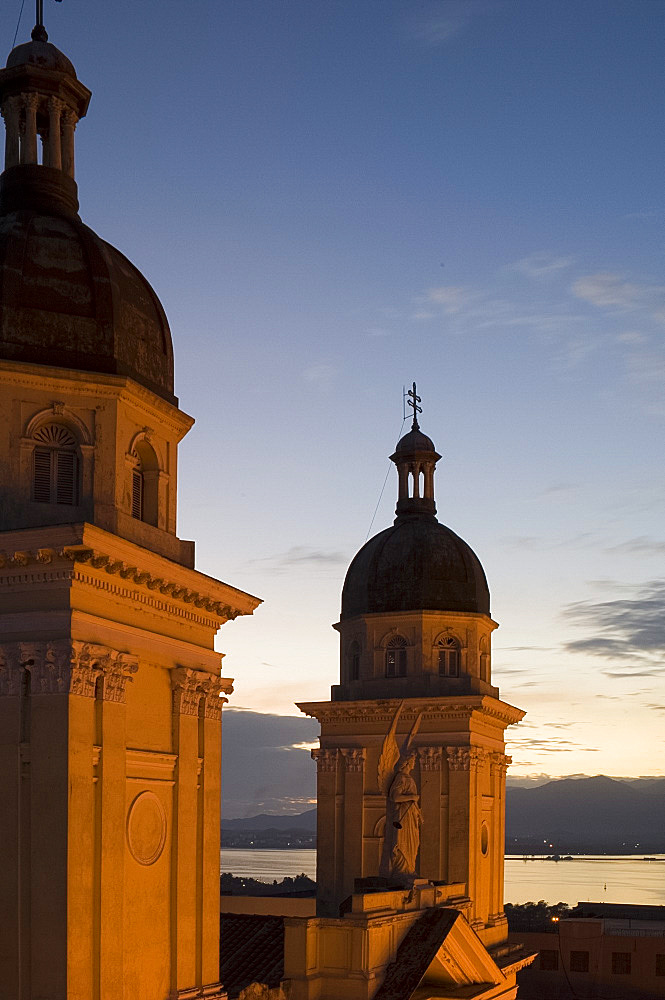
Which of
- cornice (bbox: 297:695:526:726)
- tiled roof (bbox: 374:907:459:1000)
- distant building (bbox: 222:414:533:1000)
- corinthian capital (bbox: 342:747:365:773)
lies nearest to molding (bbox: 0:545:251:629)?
tiled roof (bbox: 374:907:459:1000)

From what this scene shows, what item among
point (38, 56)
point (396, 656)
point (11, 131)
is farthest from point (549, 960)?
point (38, 56)

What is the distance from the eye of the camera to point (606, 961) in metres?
62.2

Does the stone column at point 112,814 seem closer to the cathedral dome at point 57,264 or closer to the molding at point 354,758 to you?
the cathedral dome at point 57,264

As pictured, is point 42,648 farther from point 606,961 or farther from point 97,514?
point 606,961

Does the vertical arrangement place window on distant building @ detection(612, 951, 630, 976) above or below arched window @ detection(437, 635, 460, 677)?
below

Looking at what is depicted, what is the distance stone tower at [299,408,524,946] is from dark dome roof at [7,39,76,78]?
25.8m

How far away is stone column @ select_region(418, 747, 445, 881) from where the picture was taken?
4288 cm

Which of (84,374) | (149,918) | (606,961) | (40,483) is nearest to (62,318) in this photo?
(84,374)

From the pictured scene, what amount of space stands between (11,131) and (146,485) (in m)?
6.62

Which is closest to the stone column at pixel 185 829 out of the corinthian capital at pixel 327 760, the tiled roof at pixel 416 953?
the tiled roof at pixel 416 953

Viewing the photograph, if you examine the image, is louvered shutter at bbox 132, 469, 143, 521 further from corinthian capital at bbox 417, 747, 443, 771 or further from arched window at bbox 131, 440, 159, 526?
corinthian capital at bbox 417, 747, 443, 771

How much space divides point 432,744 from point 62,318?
25425 mm

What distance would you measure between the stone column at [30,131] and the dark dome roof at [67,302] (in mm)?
1008

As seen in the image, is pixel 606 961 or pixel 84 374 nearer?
pixel 84 374
